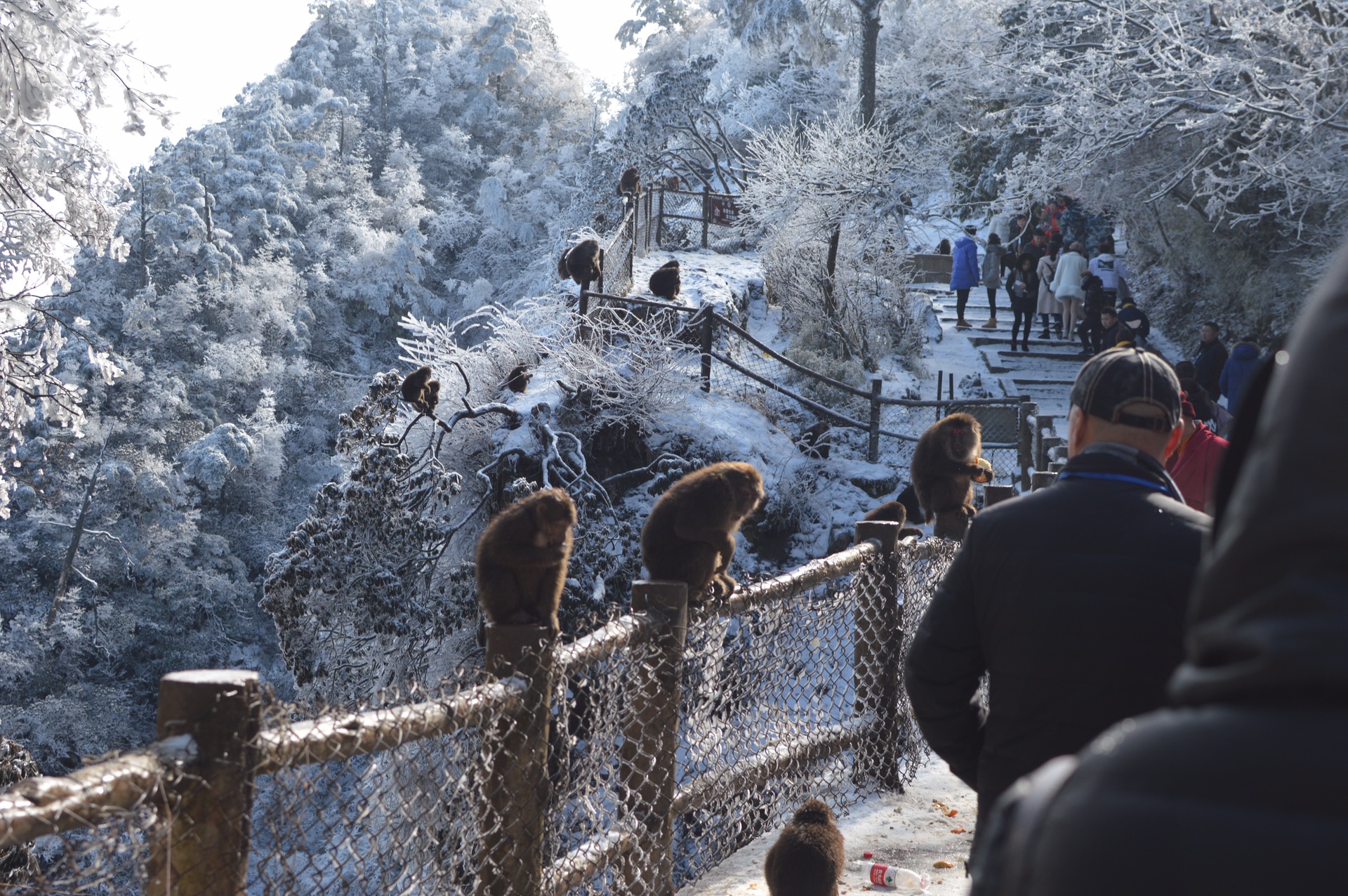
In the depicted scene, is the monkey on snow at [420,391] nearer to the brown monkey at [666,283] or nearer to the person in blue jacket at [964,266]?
the brown monkey at [666,283]

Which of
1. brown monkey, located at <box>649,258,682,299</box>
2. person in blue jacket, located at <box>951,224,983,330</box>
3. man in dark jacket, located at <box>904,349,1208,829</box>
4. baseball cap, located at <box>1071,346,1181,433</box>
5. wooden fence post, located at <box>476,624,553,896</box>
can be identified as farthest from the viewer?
person in blue jacket, located at <box>951,224,983,330</box>

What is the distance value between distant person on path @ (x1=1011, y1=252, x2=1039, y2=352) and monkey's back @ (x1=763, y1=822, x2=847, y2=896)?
16.3 meters

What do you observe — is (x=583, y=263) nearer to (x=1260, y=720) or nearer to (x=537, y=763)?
(x=537, y=763)

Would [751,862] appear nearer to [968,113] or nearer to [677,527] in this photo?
[677,527]

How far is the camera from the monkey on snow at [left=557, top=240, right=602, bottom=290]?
→ 13164 millimetres

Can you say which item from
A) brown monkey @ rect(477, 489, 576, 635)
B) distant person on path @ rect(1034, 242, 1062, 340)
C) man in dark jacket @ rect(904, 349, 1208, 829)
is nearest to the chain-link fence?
brown monkey @ rect(477, 489, 576, 635)

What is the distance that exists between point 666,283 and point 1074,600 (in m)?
14.1

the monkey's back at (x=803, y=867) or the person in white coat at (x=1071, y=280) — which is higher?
the person in white coat at (x=1071, y=280)

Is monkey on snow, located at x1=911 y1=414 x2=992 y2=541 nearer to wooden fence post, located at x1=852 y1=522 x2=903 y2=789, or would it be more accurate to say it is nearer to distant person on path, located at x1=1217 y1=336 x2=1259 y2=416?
wooden fence post, located at x1=852 y1=522 x2=903 y2=789

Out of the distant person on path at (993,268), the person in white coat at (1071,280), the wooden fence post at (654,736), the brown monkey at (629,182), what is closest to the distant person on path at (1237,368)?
the person in white coat at (1071,280)

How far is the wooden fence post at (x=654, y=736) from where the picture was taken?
3.56 metres

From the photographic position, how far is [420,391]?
Answer: 1071 centimetres

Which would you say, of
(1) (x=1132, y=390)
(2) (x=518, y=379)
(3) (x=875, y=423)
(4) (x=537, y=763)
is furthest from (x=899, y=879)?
(3) (x=875, y=423)

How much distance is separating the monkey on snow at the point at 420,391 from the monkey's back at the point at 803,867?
26.5 ft
